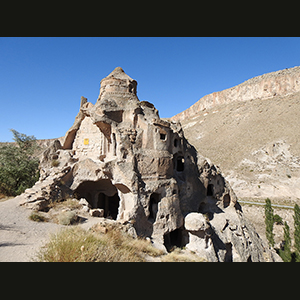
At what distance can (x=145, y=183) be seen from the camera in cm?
1198

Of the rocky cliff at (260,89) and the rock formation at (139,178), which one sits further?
the rocky cliff at (260,89)

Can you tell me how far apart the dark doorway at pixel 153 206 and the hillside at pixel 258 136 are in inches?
970

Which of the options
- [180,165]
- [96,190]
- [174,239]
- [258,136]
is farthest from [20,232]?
[258,136]

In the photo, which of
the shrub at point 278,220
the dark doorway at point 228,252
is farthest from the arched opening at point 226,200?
the shrub at point 278,220

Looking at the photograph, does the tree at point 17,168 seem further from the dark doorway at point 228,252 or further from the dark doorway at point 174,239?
the dark doorway at point 228,252

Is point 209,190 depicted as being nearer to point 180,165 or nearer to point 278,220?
point 180,165

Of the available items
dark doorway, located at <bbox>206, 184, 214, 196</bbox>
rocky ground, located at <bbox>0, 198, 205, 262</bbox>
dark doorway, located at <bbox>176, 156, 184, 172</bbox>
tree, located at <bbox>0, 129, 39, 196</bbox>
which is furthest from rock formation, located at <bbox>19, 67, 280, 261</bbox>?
tree, located at <bbox>0, 129, 39, 196</bbox>

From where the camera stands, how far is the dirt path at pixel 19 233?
237 inches

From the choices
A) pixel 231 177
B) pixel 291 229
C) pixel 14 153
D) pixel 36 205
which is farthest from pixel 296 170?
pixel 14 153

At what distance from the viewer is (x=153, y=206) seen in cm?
1213

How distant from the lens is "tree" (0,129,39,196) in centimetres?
1615

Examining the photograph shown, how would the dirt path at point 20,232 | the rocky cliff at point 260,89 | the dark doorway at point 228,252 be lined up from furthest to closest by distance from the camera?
the rocky cliff at point 260,89 < the dark doorway at point 228,252 < the dirt path at point 20,232

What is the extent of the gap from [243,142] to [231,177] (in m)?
15.2

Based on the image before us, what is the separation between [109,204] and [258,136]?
43988 mm
